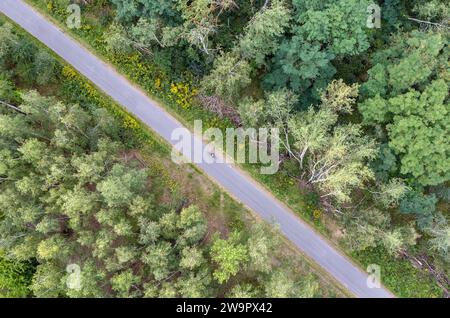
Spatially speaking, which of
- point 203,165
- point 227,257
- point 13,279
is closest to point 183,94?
point 203,165

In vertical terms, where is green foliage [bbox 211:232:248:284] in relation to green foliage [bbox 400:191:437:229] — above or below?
below

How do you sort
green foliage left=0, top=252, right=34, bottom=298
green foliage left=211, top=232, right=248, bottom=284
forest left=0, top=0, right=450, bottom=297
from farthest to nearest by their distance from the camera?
green foliage left=0, top=252, right=34, bottom=298
forest left=0, top=0, right=450, bottom=297
green foliage left=211, top=232, right=248, bottom=284

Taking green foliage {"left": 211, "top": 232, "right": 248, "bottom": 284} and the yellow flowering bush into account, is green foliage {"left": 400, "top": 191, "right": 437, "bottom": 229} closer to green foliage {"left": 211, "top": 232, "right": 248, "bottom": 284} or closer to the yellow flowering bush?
green foliage {"left": 211, "top": 232, "right": 248, "bottom": 284}

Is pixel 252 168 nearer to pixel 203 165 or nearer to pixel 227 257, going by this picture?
pixel 203 165

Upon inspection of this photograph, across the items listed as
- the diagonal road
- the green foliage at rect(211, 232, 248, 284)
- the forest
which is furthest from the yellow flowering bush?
the green foliage at rect(211, 232, 248, 284)

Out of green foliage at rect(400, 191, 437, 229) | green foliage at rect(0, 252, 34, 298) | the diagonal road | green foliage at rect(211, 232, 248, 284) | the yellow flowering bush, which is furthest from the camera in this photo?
the yellow flowering bush

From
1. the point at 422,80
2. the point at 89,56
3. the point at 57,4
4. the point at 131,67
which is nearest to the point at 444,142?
the point at 422,80
